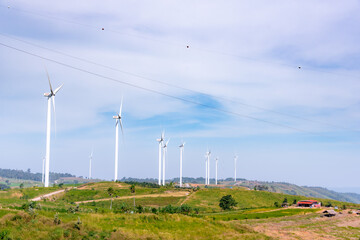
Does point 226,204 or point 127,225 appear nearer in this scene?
point 127,225

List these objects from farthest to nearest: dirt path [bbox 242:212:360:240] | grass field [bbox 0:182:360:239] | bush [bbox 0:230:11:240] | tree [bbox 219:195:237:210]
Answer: tree [bbox 219:195:237:210] < dirt path [bbox 242:212:360:240] < grass field [bbox 0:182:360:239] < bush [bbox 0:230:11:240]

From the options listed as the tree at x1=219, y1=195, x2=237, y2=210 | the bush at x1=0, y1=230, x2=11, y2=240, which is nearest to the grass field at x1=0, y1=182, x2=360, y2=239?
the bush at x1=0, y1=230, x2=11, y2=240

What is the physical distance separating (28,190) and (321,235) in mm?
115921

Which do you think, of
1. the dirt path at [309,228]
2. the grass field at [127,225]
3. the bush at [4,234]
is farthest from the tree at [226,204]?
the bush at [4,234]

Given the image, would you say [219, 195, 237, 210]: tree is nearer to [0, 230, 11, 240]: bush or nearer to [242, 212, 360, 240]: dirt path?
[242, 212, 360, 240]: dirt path

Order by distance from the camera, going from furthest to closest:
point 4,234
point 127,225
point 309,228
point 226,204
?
point 226,204 < point 309,228 < point 127,225 < point 4,234

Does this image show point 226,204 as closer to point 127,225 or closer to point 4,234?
point 127,225

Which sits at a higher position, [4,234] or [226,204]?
[4,234]

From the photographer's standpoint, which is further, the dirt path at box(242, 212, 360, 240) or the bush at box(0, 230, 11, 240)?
the dirt path at box(242, 212, 360, 240)

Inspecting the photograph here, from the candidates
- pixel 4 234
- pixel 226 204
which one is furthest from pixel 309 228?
pixel 4 234

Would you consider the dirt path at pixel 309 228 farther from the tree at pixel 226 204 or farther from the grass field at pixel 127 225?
the tree at pixel 226 204

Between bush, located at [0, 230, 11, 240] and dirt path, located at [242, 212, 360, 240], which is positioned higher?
bush, located at [0, 230, 11, 240]

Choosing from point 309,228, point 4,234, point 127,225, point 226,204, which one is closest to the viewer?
point 4,234

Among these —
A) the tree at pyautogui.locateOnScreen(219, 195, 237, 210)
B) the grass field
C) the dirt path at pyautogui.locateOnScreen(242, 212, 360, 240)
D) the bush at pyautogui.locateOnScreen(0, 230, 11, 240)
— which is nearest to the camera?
the bush at pyautogui.locateOnScreen(0, 230, 11, 240)
